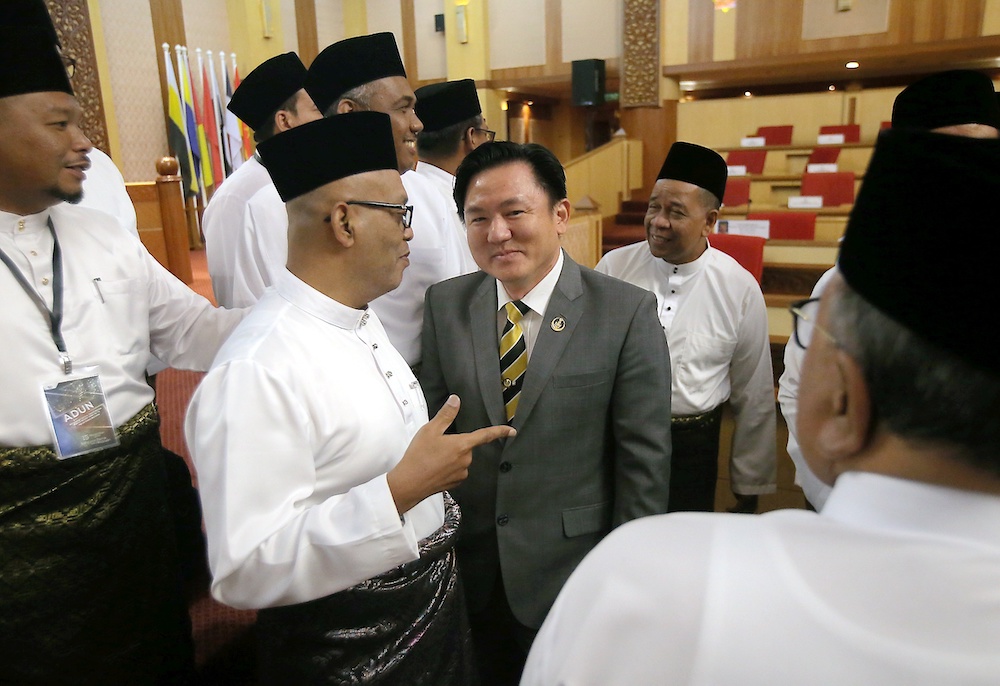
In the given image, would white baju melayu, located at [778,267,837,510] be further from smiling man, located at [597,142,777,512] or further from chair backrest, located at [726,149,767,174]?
chair backrest, located at [726,149,767,174]

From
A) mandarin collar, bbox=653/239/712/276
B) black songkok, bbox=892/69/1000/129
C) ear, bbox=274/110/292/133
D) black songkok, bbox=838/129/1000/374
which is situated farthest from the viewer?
ear, bbox=274/110/292/133

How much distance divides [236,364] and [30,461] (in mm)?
684

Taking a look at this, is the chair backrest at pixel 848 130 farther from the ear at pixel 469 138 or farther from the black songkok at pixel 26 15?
the black songkok at pixel 26 15

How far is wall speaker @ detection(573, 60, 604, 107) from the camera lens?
10570 mm

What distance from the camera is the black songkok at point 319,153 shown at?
1.25 m

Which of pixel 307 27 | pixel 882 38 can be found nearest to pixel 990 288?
pixel 882 38

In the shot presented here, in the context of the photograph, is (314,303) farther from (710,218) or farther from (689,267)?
(710,218)

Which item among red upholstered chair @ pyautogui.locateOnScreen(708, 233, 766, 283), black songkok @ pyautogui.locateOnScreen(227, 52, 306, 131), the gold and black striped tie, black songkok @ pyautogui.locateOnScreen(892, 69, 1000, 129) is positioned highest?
black songkok @ pyautogui.locateOnScreen(227, 52, 306, 131)

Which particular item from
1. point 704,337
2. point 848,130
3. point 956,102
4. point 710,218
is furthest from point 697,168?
point 848,130

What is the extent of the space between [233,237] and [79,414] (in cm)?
115

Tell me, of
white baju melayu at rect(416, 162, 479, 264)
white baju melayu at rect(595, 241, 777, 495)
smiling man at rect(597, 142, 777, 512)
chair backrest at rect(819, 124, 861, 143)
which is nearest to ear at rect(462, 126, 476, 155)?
white baju melayu at rect(416, 162, 479, 264)

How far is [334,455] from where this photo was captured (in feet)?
3.80

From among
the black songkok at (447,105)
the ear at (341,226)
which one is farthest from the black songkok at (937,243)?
the black songkok at (447,105)

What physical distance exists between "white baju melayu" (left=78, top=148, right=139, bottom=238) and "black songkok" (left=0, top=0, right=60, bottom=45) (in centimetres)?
Answer: 104
